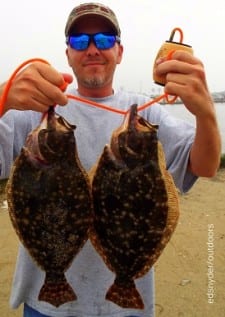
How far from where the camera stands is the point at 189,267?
288 inches

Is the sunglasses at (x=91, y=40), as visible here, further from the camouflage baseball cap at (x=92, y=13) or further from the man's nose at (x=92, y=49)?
the camouflage baseball cap at (x=92, y=13)

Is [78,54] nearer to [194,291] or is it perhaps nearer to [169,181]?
[169,181]

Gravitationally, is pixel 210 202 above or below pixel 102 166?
below

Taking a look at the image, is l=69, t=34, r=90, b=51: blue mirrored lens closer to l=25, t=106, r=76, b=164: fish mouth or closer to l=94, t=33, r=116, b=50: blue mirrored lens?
l=94, t=33, r=116, b=50: blue mirrored lens

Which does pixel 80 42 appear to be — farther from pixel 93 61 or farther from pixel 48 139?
pixel 48 139

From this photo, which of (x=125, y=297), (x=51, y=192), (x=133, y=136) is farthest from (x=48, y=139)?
(x=125, y=297)

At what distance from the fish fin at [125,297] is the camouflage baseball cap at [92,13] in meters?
1.91

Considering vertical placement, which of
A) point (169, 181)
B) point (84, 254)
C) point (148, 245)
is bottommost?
point (84, 254)

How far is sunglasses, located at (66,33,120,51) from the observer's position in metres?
2.84

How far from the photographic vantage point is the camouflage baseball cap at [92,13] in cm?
312

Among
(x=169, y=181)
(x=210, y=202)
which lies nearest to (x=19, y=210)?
(x=169, y=181)

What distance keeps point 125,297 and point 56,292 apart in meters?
0.41

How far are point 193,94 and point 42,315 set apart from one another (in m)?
2.07

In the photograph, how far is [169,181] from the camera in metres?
2.34
